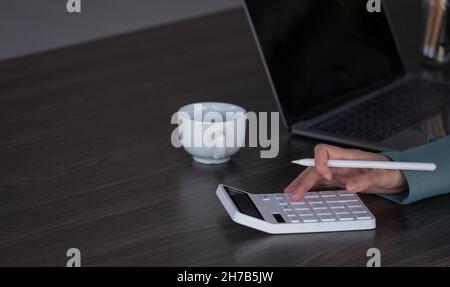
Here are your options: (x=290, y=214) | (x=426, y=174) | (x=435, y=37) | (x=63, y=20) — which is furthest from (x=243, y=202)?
(x=63, y=20)

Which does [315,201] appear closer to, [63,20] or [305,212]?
[305,212]

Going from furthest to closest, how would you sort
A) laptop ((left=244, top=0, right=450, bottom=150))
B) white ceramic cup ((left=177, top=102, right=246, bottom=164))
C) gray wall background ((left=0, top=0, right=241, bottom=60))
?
gray wall background ((left=0, top=0, right=241, bottom=60)), laptop ((left=244, top=0, right=450, bottom=150)), white ceramic cup ((left=177, top=102, right=246, bottom=164))

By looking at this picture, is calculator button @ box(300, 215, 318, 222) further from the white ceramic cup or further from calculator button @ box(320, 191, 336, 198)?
the white ceramic cup

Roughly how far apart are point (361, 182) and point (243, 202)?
0.19 meters

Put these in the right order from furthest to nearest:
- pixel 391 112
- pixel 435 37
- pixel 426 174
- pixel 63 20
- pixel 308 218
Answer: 1. pixel 63 20
2. pixel 435 37
3. pixel 391 112
4. pixel 426 174
5. pixel 308 218

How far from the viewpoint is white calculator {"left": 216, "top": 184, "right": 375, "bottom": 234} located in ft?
4.20

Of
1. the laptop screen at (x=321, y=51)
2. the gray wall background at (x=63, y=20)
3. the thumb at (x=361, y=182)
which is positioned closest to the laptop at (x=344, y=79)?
the laptop screen at (x=321, y=51)

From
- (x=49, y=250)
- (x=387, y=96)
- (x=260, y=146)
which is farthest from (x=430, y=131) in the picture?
(x=49, y=250)

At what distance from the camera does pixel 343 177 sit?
1447 mm

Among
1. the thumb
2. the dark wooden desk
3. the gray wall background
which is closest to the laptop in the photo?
the dark wooden desk

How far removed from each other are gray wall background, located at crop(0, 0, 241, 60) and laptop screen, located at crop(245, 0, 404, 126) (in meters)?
1.87
